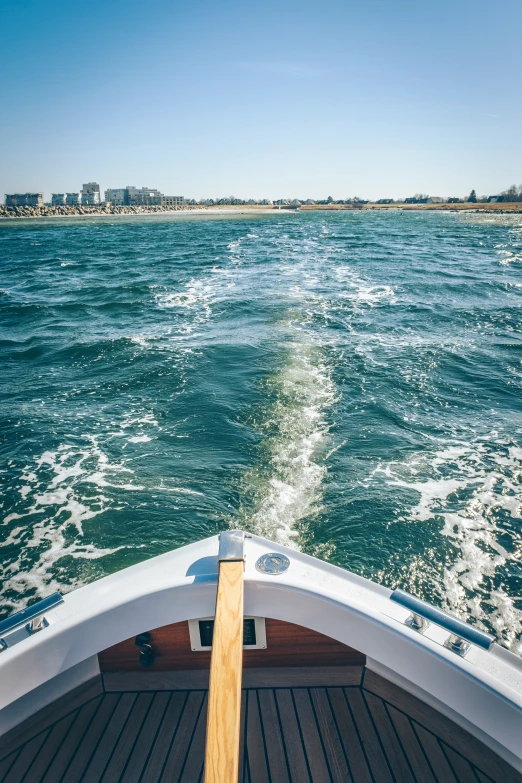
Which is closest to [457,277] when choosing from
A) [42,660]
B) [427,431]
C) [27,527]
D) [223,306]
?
[223,306]

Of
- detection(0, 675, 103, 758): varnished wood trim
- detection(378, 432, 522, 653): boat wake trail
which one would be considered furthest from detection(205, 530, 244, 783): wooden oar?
detection(378, 432, 522, 653): boat wake trail

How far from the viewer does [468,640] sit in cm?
262

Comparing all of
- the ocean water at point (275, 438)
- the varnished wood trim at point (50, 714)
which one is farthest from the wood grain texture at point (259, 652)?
the ocean water at point (275, 438)

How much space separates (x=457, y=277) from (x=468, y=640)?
28.6 m

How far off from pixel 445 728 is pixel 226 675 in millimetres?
1975

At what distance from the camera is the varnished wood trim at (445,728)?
9.44ft

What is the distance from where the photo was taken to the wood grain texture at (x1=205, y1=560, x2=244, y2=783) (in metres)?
1.95

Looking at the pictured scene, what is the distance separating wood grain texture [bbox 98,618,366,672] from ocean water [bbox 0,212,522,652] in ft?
9.91

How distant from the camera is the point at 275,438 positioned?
9375 millimetres

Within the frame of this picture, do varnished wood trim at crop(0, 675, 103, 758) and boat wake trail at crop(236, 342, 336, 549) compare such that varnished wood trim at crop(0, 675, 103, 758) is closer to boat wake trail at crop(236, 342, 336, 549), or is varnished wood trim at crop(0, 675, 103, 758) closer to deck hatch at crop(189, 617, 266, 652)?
deck hatch at crop(189, 617, 266, 652)

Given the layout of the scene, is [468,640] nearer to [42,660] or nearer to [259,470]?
[42,660]

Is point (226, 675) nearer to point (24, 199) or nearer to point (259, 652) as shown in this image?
point (259, 652)

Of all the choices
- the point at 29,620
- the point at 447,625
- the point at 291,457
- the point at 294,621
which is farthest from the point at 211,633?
the point at 291,457

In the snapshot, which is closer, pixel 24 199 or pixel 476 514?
pixel 476 514
